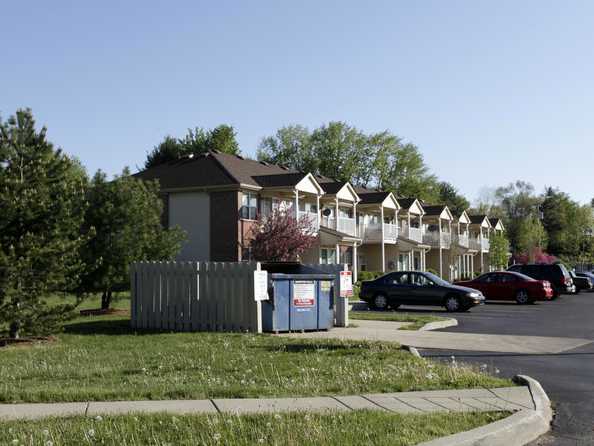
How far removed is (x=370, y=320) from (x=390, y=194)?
34885mm

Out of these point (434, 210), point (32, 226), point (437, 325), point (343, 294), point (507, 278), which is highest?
point (434, 210)

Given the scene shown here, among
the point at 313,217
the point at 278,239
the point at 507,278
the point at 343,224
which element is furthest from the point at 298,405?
the point at 343,224

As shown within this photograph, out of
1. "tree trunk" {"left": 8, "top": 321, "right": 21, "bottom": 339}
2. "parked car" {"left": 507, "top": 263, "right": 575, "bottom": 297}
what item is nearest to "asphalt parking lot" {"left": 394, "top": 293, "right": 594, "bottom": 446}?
"tree trunk" {"left": 8, "top": 321, "right": 21, "bottom": 339}

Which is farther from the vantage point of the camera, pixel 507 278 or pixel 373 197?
pixel 373 197

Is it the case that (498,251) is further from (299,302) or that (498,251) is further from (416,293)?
(299,302)

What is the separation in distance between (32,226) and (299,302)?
237 inches

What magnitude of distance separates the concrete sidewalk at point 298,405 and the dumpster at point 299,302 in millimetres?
7707

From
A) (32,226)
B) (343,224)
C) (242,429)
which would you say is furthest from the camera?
(343,224)

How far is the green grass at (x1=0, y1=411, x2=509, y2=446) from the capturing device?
6.42m

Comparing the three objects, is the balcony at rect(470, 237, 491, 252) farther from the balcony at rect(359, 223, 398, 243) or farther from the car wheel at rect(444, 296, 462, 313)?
the car wheel at rect(444, 296, 462, 313)

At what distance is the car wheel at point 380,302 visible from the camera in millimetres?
27031

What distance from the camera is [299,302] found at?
55.5 feet

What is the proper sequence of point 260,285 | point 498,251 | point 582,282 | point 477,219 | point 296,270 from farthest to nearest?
point 477,219, point 498,251, point 582,282, point 296,270, point 260,285

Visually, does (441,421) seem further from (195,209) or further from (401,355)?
(195,209)
